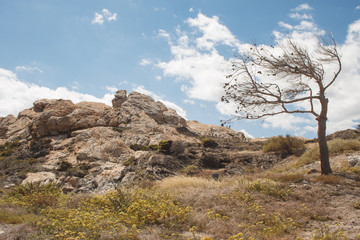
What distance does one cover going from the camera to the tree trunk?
10.0 meters

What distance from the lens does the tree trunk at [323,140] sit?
10008 mm

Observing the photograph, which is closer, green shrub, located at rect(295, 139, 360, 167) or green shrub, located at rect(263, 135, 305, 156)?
green shrub, located at rect(295, 139, 360, 167)

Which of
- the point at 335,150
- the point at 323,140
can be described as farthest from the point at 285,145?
the point at 323,140

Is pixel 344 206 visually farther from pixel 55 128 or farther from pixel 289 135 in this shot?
pixel 55 128

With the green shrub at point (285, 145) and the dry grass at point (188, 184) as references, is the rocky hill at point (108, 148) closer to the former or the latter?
the green shrub at point (285, 145)

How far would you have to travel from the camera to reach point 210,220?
216 inches

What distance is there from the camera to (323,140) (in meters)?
10.4

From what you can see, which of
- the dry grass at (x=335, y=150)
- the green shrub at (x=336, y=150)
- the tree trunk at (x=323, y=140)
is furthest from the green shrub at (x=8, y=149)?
the tree trunk at (x=323, y=140)

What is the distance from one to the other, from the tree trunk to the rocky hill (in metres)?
6.61

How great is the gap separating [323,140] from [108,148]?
22.9 m

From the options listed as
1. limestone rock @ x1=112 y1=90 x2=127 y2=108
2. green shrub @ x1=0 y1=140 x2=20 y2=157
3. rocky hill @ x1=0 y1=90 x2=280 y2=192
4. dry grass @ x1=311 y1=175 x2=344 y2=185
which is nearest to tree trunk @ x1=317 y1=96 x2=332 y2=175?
dry grass @ x1=311 y1=175 x2=344 y2=185

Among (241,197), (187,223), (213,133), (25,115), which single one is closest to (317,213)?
(241,197)

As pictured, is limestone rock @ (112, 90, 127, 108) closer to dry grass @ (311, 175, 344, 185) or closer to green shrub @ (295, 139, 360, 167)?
green shrub @ (295, 139, 360, 167)

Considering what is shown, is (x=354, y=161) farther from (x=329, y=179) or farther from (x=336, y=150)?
(x=336, y=150)
